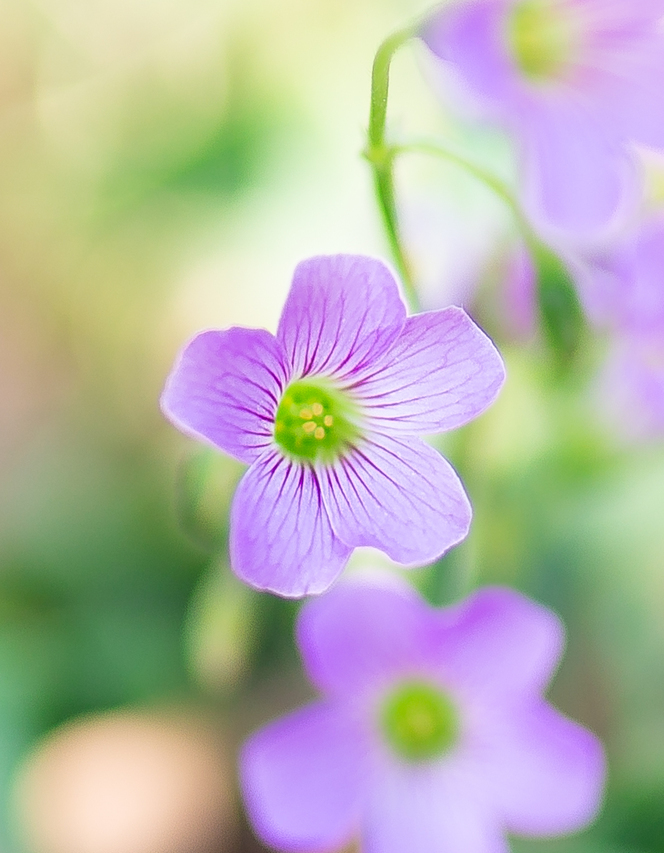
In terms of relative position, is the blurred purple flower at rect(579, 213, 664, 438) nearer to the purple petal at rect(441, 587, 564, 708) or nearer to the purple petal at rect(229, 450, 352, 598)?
the purple petal at rect(441, 587, 564, 708)

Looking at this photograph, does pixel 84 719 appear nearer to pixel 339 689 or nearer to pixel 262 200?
pixel 339 689

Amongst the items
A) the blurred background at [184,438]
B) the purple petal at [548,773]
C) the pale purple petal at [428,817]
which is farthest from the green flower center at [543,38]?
the pale purple petal at [428,817]

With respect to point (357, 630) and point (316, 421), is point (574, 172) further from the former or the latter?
point (357, 630)

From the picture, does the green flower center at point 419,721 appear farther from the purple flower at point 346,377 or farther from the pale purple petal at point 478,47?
the pale purple petal at point 478,47

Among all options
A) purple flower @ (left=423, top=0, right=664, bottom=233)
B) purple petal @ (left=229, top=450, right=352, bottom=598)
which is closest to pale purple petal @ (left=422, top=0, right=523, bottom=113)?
purple flower @ (left=423, top=0, right=664, bottom=233)

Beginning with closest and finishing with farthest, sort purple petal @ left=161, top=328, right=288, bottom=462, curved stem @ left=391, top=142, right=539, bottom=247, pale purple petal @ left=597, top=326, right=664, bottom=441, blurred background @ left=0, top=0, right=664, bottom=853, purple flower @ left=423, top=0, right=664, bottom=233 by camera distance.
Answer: purple petal @ left=161, top=328, right=288, bottom=462 → curved stem @ left=391, top=142, right=539, bottom=247 → purple flower @ left=423, top=0, right=664, bottom=233 → pale purple petal @ left=597, top=326, right=664, bottom=441 → blurred background @ left=0, top=0, right=664, bottom=853
